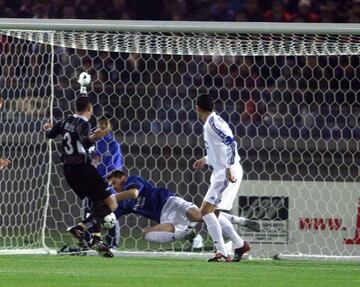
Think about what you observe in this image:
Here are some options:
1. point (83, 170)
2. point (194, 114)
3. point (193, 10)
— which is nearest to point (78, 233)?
point (83, 170)

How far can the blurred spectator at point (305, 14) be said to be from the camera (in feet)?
62.1

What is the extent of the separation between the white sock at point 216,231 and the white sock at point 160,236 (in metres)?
1.25

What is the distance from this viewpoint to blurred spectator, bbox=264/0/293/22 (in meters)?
18.8

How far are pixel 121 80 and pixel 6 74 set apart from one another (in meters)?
2.20

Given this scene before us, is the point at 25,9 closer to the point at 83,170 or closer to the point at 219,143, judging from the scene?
the point at 83,170

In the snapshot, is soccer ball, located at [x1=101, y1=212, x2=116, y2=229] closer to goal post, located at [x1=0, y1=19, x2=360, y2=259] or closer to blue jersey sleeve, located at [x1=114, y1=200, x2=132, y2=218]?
goal post, located at [x1=0, y1=19, x2=360, y2=259]

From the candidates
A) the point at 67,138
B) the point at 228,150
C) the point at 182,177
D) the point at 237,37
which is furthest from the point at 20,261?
the point at 182,177

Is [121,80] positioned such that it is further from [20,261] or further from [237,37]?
[20,261]

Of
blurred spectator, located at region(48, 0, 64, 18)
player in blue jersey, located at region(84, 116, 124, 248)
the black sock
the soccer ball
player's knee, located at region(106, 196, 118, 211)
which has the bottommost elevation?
the soccer ball

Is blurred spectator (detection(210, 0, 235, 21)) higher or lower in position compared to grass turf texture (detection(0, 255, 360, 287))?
higher

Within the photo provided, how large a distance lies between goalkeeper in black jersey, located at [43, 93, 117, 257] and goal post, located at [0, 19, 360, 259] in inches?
43.2

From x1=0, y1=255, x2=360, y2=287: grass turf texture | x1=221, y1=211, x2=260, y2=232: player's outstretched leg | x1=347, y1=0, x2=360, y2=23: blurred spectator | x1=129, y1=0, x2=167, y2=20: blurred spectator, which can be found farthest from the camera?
x1=129, y1=0, x2=167, y2=20: blurred spectator

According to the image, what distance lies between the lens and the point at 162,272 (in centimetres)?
991

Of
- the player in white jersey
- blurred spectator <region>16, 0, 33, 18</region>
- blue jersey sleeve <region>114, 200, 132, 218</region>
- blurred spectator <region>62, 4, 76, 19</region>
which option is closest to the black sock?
the player in white jersey
